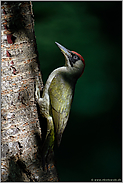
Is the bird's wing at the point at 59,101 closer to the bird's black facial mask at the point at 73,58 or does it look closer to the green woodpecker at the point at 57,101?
the green woodpecker at the point at 57,101

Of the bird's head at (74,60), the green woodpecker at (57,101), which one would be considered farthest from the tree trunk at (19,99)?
the bird's head at (74,60)

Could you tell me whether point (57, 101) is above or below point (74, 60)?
below

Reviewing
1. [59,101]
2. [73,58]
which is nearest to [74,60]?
[73,58]

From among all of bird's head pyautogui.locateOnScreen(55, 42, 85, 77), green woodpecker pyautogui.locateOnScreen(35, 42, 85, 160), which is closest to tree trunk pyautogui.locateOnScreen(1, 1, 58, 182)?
green woodpecker pyautogui.locateOnScreen(35, 42, 85, 160)

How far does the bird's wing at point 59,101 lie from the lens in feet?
4.29

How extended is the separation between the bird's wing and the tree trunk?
0.15 metres

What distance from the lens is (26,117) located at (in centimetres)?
116

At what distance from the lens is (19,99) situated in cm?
114

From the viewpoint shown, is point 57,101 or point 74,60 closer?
point 57,101

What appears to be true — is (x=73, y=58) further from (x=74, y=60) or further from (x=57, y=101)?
(x=57, y=101)

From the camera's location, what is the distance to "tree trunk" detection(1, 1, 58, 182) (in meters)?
1.11

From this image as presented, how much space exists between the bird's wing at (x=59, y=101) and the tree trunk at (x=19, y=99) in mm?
148

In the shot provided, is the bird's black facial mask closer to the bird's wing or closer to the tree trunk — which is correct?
the bird's wing

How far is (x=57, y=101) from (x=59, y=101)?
0.01 m
